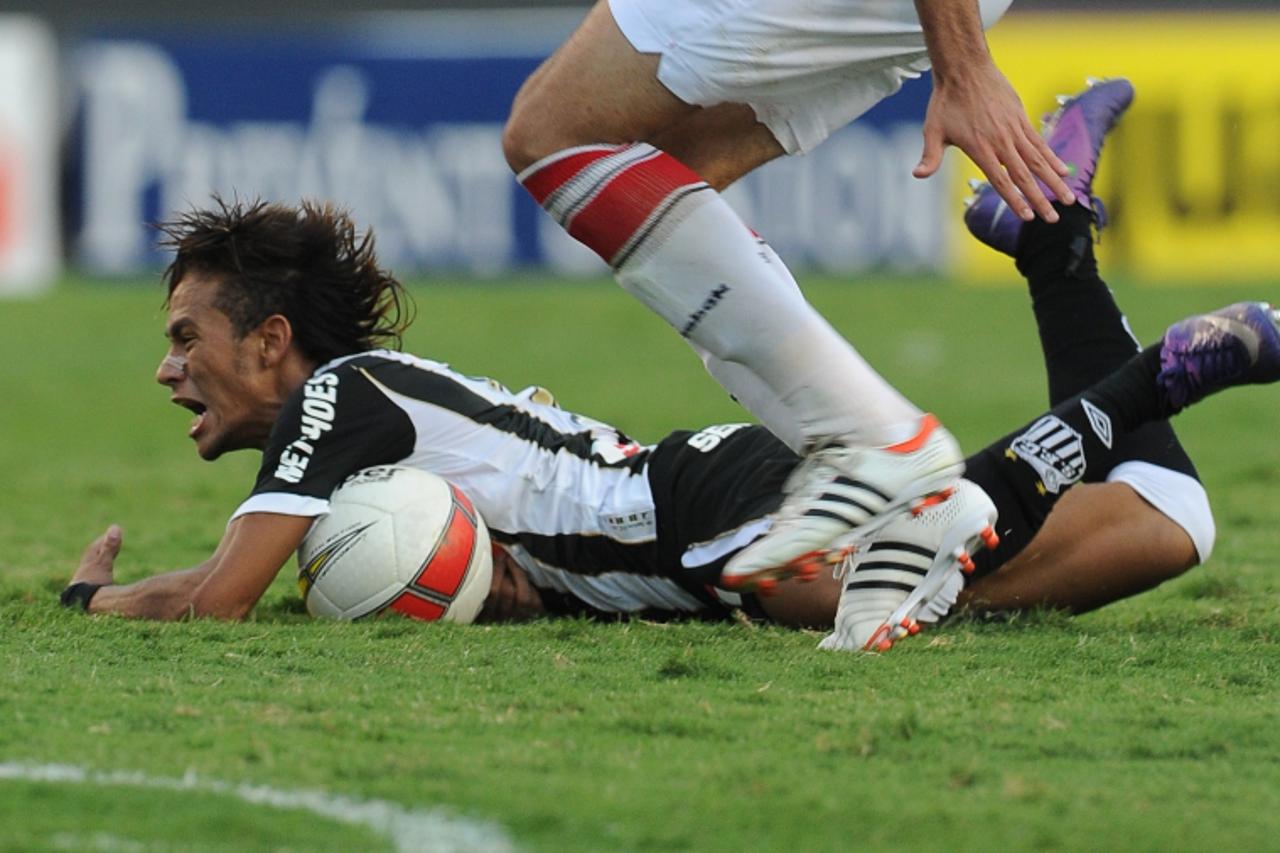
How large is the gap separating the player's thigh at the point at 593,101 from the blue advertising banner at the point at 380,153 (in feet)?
44.8

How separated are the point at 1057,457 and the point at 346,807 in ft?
6.64

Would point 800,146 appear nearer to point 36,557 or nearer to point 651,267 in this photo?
point 651,267

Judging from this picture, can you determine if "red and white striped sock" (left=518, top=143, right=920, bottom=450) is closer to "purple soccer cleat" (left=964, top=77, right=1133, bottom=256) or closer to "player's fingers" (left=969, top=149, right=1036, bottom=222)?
"player's fingers" (left=969, top=149, right=1036, bottom=222)

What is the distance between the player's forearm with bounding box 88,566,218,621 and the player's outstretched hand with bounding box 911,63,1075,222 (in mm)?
1838

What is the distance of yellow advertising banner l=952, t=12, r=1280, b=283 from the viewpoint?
16.9 metres

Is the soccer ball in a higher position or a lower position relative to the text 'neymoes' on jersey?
lower

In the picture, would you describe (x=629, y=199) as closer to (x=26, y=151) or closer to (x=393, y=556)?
(x=393, y=556)

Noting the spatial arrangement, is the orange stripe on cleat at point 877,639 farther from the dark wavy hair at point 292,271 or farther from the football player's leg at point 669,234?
the dark wavy hair at point 292,271

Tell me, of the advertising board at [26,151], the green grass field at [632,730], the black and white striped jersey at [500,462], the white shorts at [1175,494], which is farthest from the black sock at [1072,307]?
the advertising board at [26,151]

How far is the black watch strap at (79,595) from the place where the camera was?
448cm

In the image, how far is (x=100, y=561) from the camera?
4691 mm

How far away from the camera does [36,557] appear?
18.7ft

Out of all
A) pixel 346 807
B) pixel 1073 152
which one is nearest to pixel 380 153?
pixel 1073 152

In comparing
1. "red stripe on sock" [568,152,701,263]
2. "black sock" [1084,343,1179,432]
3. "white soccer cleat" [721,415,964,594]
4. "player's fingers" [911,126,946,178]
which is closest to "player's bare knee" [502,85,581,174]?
"red stripe on sock" [568,152,701,263]
